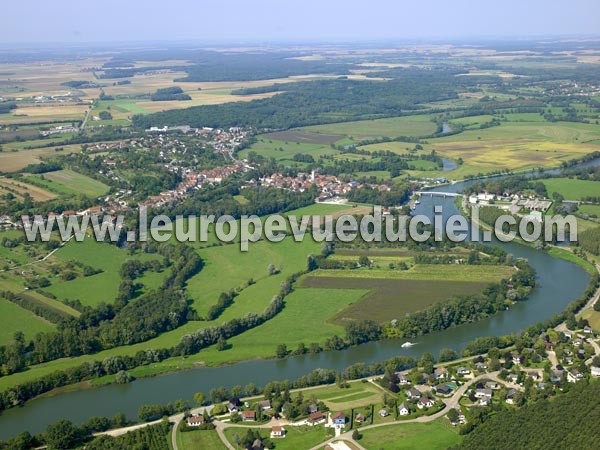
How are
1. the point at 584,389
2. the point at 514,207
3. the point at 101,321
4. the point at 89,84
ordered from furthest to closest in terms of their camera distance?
the point at 89,84, the point at 514,207, the point at 101,321, the point at 584,389

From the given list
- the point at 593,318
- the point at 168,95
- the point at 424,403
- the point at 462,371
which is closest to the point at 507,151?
the point at 593,318

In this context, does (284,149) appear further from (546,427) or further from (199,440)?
(546,427)

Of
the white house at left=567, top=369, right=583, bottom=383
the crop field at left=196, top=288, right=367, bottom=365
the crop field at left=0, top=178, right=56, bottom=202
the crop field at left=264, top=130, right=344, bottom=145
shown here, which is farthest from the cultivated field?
the white house at left=567, top=369, right=583, bottom=383

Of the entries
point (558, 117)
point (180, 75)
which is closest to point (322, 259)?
point (558, 117)

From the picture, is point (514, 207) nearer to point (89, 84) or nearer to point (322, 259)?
point (322, 259)

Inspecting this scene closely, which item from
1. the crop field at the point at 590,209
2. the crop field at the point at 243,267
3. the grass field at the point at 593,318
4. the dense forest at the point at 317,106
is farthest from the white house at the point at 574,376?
the dense forest at the point at 317,106

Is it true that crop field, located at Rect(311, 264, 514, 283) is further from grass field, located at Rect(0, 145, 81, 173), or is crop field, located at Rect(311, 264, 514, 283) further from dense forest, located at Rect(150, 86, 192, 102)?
dense forest, located at Rect(150, 86, 192, 102)
